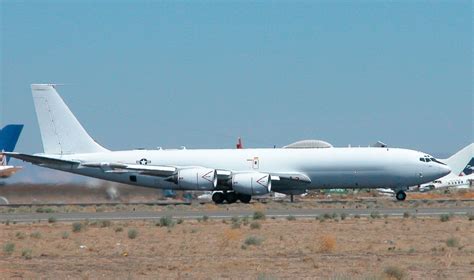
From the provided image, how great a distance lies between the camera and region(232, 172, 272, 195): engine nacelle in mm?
56656

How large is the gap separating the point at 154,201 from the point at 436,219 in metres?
27.6

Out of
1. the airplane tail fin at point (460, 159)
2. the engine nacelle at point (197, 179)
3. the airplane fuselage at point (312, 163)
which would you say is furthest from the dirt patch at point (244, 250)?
the airplane tail fin at point (460, 159)

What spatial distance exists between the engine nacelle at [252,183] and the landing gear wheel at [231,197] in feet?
4.41

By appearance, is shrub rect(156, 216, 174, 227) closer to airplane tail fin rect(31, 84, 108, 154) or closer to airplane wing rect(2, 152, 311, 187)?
airplane wing rect(2, 152, 311, 187)

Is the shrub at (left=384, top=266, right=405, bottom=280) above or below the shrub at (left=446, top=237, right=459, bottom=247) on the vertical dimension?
below

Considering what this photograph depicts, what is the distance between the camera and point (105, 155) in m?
61.9

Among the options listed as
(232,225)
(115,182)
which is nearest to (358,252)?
(232,225)

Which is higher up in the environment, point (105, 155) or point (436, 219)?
point (105, 155)

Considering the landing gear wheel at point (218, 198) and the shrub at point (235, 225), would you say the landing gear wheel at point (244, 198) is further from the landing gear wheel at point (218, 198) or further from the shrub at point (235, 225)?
the shrub at point (235, 225)

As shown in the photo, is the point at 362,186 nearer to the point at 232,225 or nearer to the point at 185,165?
the point at 185,165

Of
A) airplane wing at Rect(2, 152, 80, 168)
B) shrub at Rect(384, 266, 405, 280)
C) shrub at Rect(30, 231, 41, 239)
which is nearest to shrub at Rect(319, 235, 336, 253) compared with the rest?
shrub at Rect(384, 266, 405, 280)

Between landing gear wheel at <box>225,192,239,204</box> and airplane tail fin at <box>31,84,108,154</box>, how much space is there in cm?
939

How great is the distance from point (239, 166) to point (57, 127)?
1152cm

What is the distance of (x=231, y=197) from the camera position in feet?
192
